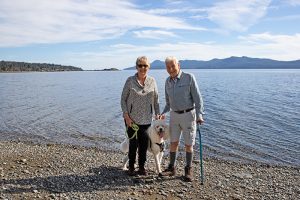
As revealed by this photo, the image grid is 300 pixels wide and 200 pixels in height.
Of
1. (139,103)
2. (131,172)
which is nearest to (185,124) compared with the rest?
(139,103)

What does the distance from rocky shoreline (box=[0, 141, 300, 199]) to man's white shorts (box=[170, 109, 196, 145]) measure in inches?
49.9

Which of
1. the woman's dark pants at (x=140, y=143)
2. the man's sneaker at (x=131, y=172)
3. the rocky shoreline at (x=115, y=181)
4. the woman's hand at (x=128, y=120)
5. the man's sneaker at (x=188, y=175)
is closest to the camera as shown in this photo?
the rocky shoreline at (x=115, y=181)

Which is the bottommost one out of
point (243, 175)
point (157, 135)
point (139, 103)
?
point (243, 175)

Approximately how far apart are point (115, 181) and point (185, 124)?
92.3 inches

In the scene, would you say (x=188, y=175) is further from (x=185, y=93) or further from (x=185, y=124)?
(x=185, y=93)

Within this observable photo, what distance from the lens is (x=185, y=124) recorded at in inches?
341

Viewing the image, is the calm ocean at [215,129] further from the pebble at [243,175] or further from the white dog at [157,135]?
the white dog at [157,135]

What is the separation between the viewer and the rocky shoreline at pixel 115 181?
834 cm

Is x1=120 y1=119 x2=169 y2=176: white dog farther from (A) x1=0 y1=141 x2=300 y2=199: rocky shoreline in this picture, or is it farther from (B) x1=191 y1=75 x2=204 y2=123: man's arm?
(B) x1=191 y1=75 x2=204 y2=123: man's arm

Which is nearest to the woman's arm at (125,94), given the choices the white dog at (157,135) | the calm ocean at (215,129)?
the white dog at (157,135)

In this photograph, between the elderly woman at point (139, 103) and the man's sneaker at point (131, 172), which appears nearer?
the elderly woman at point (139, 103)

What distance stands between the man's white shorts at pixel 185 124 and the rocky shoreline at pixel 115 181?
1269mm

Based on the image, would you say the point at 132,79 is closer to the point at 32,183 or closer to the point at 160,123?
the point at 160,123

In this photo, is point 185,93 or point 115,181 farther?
point 115,181
